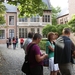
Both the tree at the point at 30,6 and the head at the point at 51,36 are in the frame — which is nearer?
the head at the point at 51,36

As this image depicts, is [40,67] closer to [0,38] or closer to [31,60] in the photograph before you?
[31,60]

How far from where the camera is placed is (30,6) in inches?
631

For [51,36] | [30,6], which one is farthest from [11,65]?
[51,36]

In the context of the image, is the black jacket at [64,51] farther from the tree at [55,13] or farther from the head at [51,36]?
the tree at [55,13]

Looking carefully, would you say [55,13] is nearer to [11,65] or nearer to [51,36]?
[11,65]

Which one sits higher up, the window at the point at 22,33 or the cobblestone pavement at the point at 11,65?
the window at the point at 22,33

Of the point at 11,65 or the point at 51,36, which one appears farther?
the point at 11,65

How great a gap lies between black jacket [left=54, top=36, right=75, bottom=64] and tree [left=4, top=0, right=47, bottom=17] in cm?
984

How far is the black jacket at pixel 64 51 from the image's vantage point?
17.1 feet

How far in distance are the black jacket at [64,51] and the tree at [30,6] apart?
32.3 feet

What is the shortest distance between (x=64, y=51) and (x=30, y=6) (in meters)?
11.2

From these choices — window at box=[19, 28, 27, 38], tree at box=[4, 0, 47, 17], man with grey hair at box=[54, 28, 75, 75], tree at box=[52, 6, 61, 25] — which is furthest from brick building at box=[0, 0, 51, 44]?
man with grey hair at box=[54, 28, 75, 75]

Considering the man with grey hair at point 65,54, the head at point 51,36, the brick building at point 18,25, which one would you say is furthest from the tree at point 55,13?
the man with grey hair at point 65,54

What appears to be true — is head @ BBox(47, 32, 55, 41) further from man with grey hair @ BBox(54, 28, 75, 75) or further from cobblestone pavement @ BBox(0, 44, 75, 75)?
cobblestone pavement @ BBox(0, 44, 75, 75)
